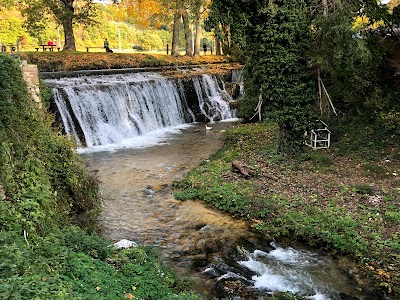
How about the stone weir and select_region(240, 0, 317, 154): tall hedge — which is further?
the stone weir

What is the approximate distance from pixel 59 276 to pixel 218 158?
8.74 m

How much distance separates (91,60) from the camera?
21328 millimetres

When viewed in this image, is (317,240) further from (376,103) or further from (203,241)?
(376,103)

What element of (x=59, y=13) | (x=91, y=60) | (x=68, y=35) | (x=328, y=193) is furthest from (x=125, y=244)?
(x=68, y=35)

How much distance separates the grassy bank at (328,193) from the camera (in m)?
7.18

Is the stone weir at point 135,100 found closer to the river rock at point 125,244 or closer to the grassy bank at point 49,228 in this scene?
the grassy bank at point 49,228

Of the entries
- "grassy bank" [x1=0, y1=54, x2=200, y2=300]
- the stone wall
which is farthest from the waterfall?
"grassy bank" [x1=0, y1=54, x2=200, y2=300]

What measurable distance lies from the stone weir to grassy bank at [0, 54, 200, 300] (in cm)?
727

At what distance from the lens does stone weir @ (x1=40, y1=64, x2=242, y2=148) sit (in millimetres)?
15688

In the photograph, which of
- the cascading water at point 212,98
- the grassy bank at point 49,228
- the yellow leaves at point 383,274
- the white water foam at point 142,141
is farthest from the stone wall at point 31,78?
the cascading water at point 212,98

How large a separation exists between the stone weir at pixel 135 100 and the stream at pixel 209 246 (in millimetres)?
4118

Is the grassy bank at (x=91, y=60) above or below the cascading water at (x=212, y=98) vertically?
above

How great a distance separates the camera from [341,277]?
6504 mm

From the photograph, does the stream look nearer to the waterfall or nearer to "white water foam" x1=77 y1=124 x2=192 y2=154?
"white water foam" x1=77 y1=124 x2=192 y2=154
